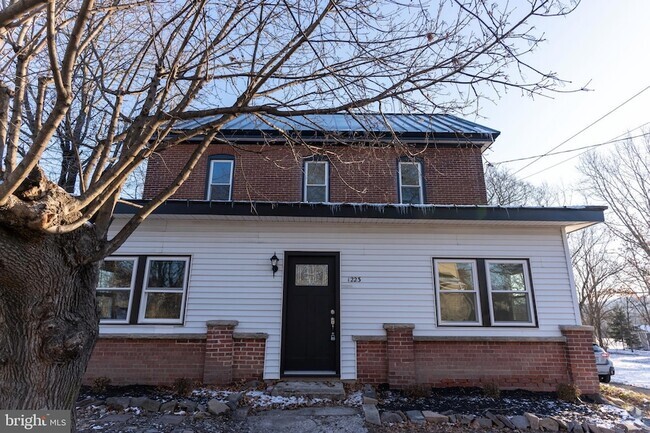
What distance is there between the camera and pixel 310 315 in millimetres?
7211

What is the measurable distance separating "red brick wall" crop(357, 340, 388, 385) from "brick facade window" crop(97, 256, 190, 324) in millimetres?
3553

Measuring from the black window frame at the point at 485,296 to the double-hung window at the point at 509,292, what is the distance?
2cm

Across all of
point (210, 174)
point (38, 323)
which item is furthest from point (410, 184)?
point (38, 323)

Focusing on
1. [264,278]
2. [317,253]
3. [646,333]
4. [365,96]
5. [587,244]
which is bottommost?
[646,333]

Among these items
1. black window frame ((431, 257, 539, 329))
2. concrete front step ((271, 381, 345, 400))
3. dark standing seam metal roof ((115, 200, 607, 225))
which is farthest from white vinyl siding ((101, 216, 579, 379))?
concrete front step ((271, 381, 345, 400))

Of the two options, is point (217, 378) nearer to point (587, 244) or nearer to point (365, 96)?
point (365, 96)

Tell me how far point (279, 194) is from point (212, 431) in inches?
226

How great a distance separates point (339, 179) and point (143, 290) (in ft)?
17.1

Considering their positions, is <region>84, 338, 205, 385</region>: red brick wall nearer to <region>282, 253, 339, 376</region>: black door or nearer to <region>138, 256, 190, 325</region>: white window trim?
<region>138, 256, 190, 325</region>: white window trim

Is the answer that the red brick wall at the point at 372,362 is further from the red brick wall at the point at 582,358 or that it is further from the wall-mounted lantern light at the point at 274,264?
the red brick wall at the point at 582,358

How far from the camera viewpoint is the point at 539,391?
6793mm

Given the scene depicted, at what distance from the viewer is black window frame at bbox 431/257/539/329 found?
716 centimetres

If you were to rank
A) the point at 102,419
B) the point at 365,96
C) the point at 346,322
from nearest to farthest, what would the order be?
the point at 365,96, the point at 102,419, the point at 346,322

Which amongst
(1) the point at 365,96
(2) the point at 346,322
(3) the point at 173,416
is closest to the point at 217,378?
(3) the point at 173,416
